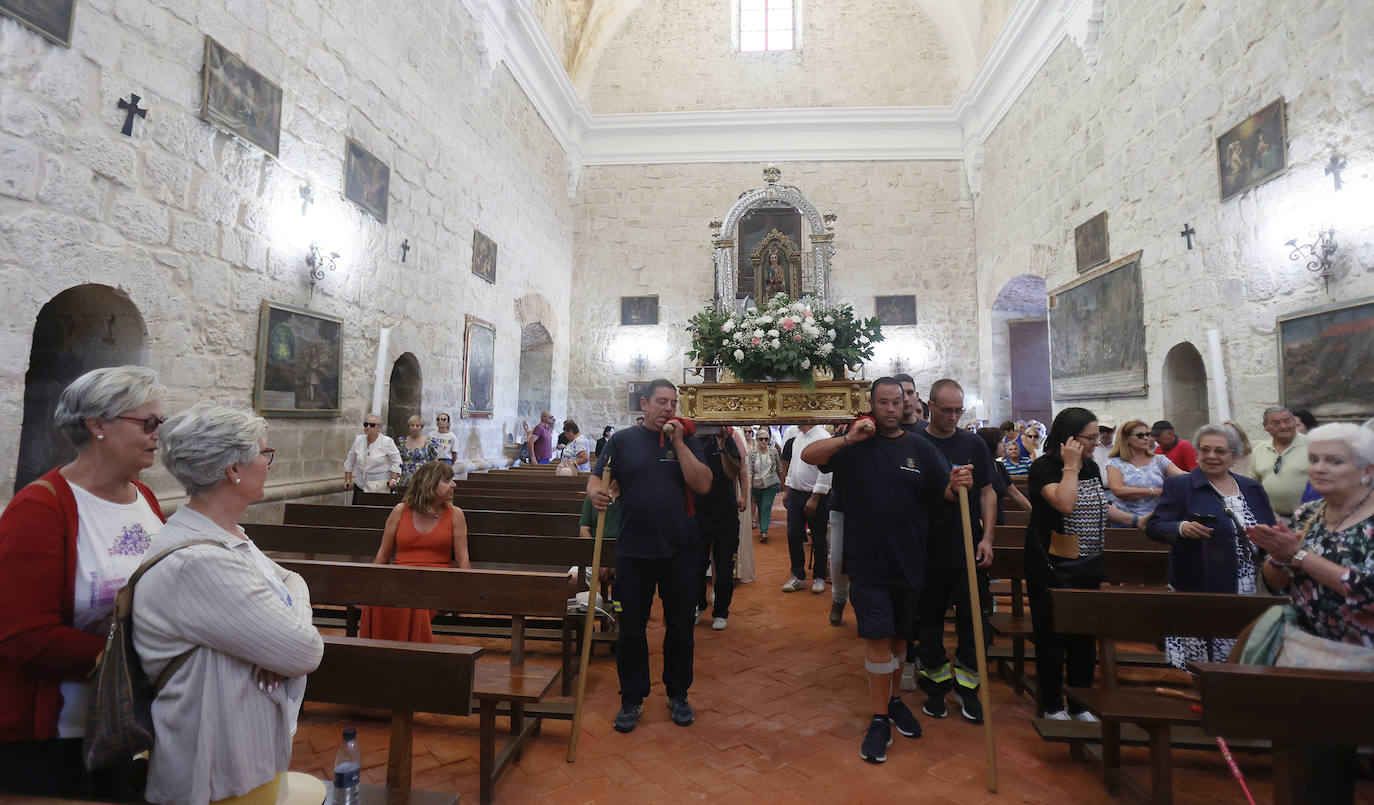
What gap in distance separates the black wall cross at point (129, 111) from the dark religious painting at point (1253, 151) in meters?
8.83

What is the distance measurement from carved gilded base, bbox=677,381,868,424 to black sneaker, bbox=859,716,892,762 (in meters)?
1.42

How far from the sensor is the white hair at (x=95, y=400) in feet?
4.98

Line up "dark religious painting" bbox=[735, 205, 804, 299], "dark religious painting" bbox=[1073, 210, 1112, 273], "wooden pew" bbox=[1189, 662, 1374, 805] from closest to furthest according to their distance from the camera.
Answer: "wooden pew" bbox=[1189, 662, 1374, 805] → "dark religious painting" bbox=[1073, 210, 1112, 273] → "dark religious painting" bbox=[735, 205, 804, 299]

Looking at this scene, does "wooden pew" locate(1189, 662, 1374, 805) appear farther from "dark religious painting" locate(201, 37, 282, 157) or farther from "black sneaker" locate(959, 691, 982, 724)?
"dark religious painting" locate(201, 37, 282, 157)

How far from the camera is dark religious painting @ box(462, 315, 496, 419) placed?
9.42 metres

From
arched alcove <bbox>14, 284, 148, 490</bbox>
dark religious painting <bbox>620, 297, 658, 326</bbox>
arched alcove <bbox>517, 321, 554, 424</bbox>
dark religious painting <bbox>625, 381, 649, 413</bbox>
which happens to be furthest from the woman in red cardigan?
dark religious painting <bbox>620, 297, 658, 326</bbox>

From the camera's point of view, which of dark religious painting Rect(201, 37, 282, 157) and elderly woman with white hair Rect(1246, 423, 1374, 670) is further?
dark religious painting Rect(201, 37, 282, 157)

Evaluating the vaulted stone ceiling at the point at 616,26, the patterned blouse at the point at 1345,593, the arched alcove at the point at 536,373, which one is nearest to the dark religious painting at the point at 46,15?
the patterned blouse at the point at 1345,593

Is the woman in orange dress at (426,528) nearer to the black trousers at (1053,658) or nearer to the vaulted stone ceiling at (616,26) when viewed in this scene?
A: the black trousers at (1053,658)

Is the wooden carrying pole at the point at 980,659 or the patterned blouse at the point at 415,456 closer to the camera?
the wooden carrying pole at the point at 980,659

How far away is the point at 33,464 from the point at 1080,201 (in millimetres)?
11661

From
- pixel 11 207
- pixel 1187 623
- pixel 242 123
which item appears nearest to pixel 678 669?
pixel 1187 623

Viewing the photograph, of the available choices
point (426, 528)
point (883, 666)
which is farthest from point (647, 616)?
point (426, 528)

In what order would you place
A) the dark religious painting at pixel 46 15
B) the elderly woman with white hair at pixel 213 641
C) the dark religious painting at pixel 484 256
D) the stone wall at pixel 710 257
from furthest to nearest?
the stone wall at pixel 710 257, the dark religious painting at pixel 484 256, the dark religious painting at pixel 46 15, the elderly woman with white hair at pixel 213 641
